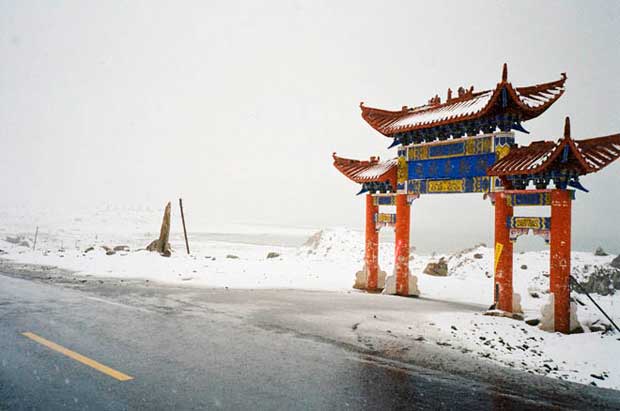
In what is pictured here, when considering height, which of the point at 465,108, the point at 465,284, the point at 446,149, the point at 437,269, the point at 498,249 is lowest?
the point at 465,284

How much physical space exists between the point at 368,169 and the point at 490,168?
17.4ft

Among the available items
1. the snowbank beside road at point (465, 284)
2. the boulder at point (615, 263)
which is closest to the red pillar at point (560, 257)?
the snowbank beside road at point (465, 284)

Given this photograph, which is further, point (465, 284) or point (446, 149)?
point (465, 284)

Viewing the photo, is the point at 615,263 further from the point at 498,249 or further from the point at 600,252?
the point at 498,249

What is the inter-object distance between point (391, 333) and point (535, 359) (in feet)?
8.10

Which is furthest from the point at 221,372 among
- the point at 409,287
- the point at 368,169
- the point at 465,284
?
the point at 465,284

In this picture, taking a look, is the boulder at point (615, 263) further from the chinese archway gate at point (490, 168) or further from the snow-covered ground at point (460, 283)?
the chinese archway gate at point (490, 168)

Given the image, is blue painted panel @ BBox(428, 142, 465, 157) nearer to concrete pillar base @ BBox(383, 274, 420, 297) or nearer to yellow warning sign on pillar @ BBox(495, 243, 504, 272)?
yellow warning sign on pillar @ BBox(495, 243, 504, 272)

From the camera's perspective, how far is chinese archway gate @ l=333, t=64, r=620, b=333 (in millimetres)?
9648

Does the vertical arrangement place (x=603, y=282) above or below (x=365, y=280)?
above

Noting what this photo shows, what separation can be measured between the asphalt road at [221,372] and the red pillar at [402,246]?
617 centimetres

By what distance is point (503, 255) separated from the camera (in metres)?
11.3

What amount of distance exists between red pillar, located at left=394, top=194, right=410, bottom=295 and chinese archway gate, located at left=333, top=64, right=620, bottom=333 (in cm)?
3

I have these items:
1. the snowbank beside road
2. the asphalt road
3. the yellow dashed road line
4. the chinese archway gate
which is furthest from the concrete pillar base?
the yellow dashed road line
